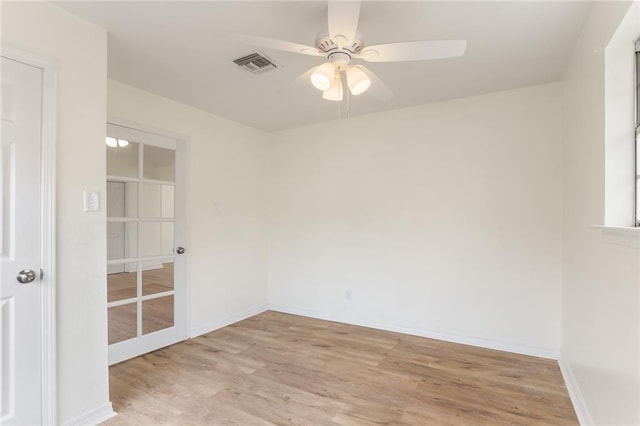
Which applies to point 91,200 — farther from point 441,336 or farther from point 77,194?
point 441,336

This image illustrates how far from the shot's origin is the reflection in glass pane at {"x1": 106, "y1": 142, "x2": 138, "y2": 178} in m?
2.78

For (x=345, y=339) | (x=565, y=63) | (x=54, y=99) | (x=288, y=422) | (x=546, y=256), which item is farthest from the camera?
(x=345, y=339)

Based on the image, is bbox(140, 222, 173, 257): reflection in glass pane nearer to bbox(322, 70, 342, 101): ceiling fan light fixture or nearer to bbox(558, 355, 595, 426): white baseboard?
bbox(322, 70, 342, 101): ceiling fan light fixture

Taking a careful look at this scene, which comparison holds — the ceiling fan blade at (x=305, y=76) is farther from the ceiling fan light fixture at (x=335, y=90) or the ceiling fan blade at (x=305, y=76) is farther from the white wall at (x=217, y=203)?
the white wall at (x=217, y=203)

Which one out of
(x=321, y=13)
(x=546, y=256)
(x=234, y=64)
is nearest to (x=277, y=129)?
(x=234, y=64)

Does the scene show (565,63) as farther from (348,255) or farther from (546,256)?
(348,255)

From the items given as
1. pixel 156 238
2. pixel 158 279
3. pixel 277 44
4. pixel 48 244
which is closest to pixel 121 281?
pixel 158 279

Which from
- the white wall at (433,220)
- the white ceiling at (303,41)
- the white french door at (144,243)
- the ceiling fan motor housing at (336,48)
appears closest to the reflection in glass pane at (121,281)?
the white french door at (144,243)

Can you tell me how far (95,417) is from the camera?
6.36 ft

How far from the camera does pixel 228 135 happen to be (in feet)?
12.7

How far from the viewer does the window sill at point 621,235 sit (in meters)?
1.24

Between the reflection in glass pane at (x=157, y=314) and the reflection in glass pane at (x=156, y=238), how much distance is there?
474mm

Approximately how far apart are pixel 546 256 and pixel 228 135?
3.60 meters

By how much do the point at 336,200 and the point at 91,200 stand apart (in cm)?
256
